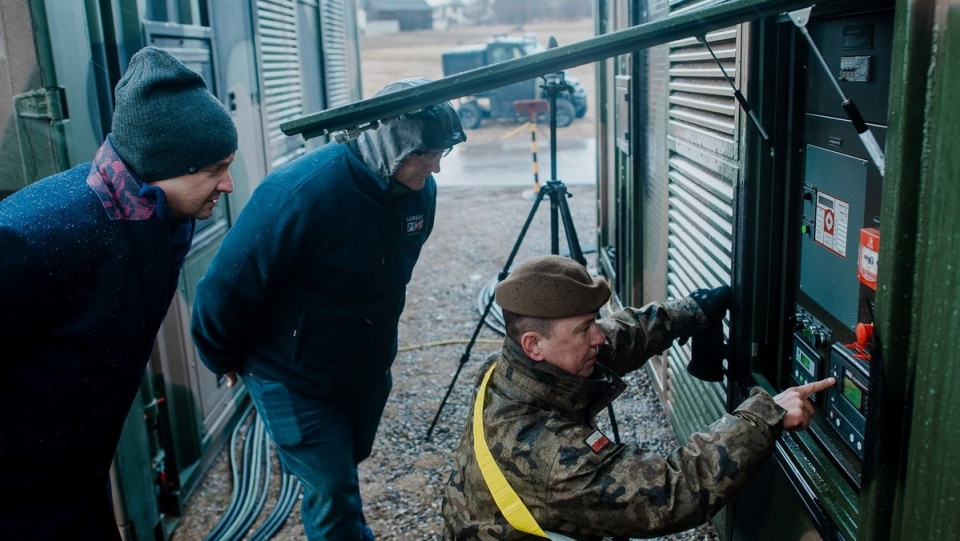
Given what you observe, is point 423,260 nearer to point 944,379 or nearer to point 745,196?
point 745,196

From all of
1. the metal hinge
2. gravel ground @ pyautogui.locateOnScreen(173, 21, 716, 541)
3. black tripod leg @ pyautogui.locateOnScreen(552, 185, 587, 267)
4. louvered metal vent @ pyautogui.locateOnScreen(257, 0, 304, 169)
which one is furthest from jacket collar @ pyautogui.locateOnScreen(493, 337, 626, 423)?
louvered metal vent @ pyautogui.locateOnScreen(257, 0, 304, 169)

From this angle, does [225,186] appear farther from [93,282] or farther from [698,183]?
[698,183]

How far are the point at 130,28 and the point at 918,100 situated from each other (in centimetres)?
311

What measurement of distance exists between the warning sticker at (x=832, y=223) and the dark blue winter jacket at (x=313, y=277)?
1.31 m

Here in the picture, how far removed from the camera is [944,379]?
4.71 ft

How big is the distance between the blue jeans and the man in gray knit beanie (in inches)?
33.1

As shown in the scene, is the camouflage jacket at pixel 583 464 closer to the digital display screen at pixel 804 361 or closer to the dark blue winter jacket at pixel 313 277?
the digital display screen at pixel 804 361

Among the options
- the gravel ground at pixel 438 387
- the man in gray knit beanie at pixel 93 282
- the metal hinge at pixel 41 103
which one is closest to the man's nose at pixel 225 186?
the man in gray knit beanie at pixel 93 282

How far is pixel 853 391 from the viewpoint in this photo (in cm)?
204

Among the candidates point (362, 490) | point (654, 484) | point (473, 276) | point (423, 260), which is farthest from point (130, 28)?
point (423, 260)

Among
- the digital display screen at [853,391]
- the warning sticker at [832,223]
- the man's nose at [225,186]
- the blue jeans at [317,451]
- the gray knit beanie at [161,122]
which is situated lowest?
the blue jeans at [317,451]

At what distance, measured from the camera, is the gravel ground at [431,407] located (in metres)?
4.05

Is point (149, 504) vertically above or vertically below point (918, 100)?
below

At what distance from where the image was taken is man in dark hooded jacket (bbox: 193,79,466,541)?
279 centimetres
